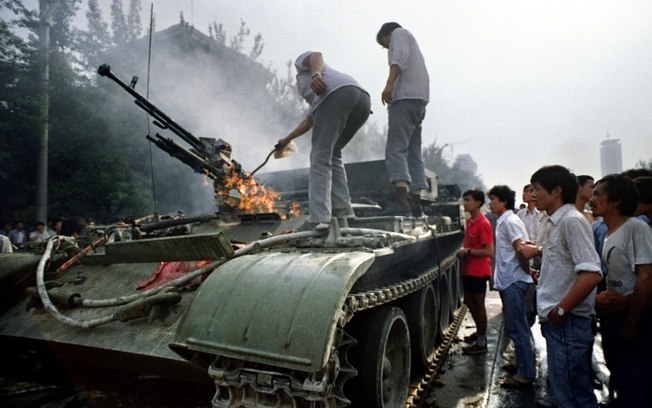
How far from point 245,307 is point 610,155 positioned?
84.4m

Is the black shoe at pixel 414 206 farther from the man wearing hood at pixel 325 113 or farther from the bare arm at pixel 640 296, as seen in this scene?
the bare arm at pixel 640 296

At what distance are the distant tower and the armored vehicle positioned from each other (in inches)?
3151

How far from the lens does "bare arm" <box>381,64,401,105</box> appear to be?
452cm

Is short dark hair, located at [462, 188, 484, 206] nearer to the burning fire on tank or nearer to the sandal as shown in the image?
the sandal

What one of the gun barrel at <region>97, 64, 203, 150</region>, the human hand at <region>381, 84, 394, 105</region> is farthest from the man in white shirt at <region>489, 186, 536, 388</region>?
the gun barrel at <region>97, 64, 203, 150</region>

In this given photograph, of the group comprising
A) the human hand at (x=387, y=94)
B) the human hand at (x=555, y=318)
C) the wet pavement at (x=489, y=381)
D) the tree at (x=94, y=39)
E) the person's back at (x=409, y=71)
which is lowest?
the wet pavement at (x=489, y=381)

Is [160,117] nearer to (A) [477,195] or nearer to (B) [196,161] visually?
(B) [196,161]

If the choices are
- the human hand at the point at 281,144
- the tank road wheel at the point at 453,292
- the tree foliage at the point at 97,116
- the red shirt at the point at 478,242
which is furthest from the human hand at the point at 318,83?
the tree foliage at the point at 97,116

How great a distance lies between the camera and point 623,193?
290 centimetres

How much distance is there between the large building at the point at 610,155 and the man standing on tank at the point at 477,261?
254 ft

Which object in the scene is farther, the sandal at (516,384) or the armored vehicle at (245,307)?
the sandal at (516,384)

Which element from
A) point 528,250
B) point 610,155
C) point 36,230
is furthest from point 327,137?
point 610,155

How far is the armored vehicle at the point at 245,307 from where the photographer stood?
2027 millimetres

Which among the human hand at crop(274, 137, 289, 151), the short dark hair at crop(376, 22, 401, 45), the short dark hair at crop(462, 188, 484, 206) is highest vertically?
the short dark hair at crop(376, 22, 401, 45)
